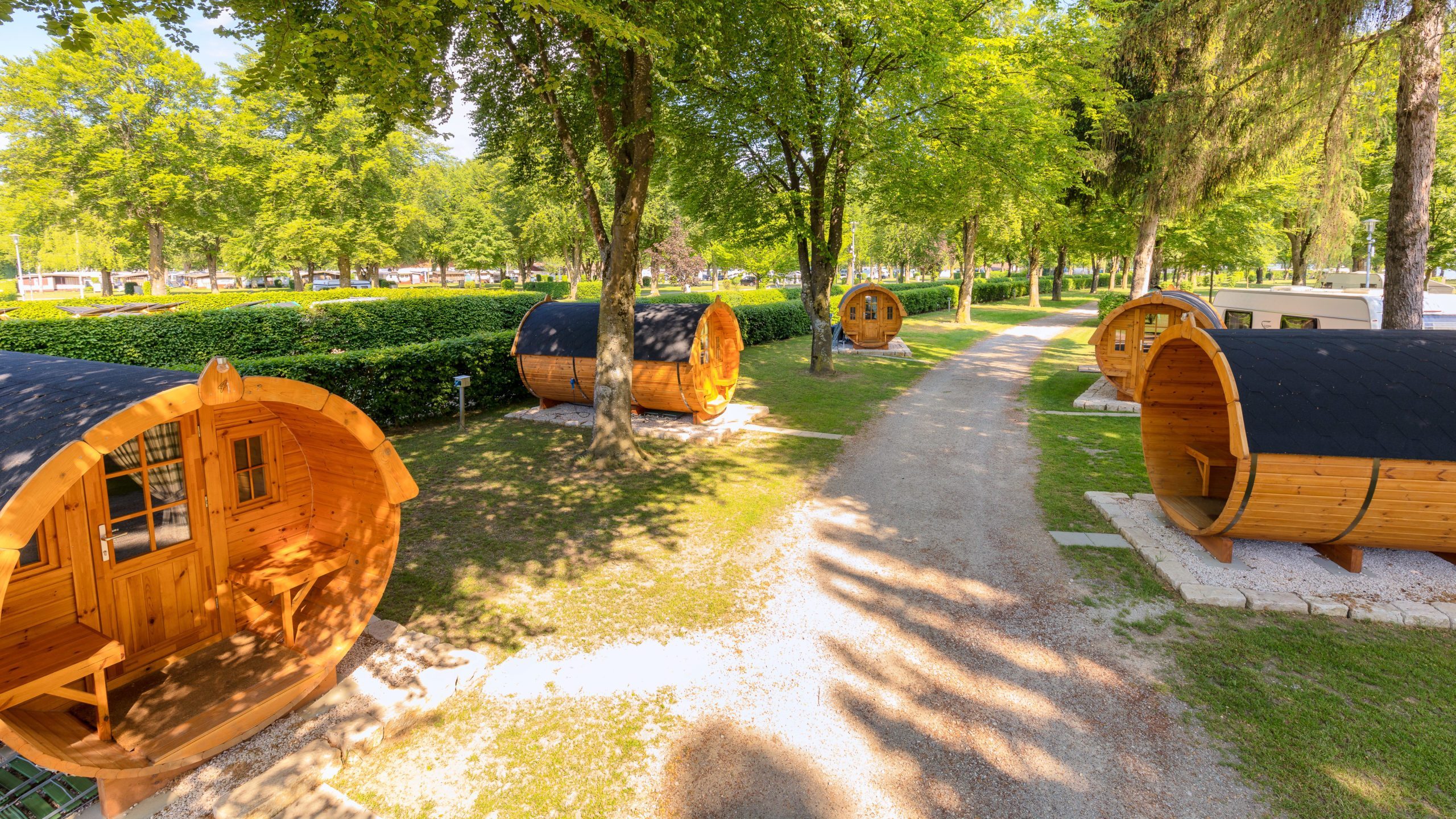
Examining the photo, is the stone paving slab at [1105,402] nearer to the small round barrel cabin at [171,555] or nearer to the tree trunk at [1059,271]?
the small round barrel cabin at [171,555]

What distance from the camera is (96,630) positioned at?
14.3ft

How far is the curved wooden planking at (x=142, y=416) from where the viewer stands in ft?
11.5

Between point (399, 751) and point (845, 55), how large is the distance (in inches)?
621

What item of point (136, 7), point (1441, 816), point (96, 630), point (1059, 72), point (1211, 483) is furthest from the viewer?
point (1059, 72)

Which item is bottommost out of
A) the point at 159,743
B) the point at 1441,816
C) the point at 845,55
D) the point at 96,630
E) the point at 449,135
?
the point at 1441,816

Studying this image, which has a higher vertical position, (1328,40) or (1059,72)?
(1059,72)

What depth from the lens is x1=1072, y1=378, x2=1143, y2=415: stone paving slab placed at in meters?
14.5

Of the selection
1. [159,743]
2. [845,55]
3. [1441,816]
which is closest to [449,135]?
[845,55]

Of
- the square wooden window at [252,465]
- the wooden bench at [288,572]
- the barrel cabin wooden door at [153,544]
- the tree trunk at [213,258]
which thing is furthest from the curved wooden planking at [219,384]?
the tree trunk at [213,258]

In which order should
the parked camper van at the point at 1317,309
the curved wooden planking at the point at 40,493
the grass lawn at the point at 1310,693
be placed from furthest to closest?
the parked camper van at the point at 1317,309 → the grass lawn at the point at 1310,693 → the curved wooden planking at the point at 40,493

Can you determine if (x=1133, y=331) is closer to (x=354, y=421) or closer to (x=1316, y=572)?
(x=1316, y=572)

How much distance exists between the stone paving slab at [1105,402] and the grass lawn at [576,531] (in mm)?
5035

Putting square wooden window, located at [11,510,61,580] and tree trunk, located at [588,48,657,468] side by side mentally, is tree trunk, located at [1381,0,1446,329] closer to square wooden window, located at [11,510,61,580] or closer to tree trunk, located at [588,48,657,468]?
tree trunk, located at [588,48,657,468]

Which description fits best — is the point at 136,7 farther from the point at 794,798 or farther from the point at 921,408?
the point at 921,408
